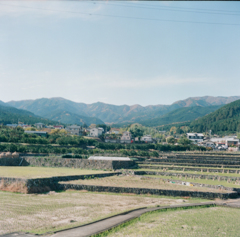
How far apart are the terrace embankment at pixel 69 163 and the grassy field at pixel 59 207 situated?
16.0 meters

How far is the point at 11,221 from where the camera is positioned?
1662cm

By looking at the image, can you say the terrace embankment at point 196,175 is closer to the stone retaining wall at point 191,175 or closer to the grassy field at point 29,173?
the stone retaining wall at point 191,175

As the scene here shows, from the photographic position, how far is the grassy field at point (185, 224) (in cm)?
1454

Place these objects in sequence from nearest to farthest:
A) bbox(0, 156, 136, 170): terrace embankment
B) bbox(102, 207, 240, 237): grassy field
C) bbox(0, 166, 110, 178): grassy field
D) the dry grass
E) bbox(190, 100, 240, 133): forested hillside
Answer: bbox(102, 207, 240, 237): grassy field → the dry grass → bbox(0, 166, 110, 178): grassy field → bbox(0, 156, 136, 170): terrace embankment → bbox(190, 100, 240, 133): forested hillside

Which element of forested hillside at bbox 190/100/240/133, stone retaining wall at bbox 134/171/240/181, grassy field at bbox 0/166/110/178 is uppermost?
forested hillside at bbox 190/100/240/133

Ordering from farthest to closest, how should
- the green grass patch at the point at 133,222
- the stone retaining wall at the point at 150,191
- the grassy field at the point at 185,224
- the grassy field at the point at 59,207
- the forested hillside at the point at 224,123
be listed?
the forested hillside at the point at 224,123
the stone retaining wall at the point at 150,191
the grassy field at the point at 59,207
the grassy field at the point at 185,224
the green grass patch at the point at 133,222

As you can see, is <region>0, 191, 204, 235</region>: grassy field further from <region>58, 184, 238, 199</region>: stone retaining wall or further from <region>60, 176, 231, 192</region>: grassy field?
<region>60, 176, 231, 192</region>: grassy field

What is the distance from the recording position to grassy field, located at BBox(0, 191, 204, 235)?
634 inches

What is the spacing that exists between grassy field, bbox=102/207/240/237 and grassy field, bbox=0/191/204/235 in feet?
9.00

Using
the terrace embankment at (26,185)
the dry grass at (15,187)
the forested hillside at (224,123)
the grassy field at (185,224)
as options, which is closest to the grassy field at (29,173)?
the terrace embankment at (26,185)

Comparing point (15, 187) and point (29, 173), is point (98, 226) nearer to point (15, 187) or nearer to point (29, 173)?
point (15, 187)

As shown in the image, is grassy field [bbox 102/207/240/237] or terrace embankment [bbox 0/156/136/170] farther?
terrace embankment [bbox 0/156/136/170]

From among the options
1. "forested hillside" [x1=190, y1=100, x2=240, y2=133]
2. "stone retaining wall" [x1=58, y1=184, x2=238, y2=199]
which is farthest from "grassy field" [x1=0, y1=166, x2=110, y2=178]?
"forested hillside" [x1=190, y1=100, x2=240, y2=133]

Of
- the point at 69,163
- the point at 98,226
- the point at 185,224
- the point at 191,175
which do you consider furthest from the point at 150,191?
the point at 69,163
